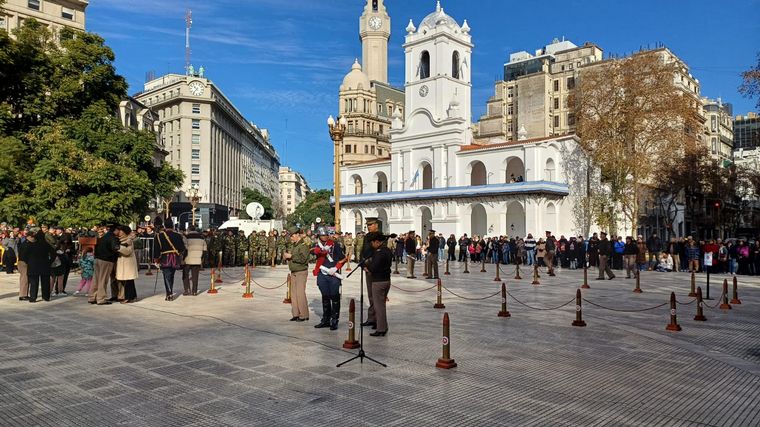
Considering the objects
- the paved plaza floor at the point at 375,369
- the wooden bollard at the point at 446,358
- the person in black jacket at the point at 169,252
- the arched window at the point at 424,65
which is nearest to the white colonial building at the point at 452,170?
the arched window at the point at 424,65

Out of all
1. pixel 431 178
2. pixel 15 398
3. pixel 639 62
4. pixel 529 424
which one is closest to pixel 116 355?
pixel 15 398

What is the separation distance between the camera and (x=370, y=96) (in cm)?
11200

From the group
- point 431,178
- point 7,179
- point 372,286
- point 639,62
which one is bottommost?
point 372,286

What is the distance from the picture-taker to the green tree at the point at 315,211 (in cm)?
9112

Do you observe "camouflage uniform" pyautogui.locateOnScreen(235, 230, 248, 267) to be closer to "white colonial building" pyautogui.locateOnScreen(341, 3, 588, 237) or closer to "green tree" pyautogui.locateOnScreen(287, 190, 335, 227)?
"white colonial building" pyautogui.locateOnScreen(341, 3, 588, 237)

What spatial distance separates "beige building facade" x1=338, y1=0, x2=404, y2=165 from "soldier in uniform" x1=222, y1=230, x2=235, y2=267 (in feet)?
240

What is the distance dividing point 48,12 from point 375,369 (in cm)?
5221

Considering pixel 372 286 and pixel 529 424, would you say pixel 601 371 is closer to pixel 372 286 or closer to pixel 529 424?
pixel 529 424

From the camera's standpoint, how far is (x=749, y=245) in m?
26.5

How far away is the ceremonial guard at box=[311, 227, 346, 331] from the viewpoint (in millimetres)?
10266

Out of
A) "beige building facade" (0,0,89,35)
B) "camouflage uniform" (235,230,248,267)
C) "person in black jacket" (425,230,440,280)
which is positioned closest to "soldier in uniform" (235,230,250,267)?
"camouflage uniform" (235,230,248,267)

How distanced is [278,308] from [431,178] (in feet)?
148

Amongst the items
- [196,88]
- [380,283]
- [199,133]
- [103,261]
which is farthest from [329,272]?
[196,88]

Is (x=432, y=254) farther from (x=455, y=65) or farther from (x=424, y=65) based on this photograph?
(x=424, y=65)
